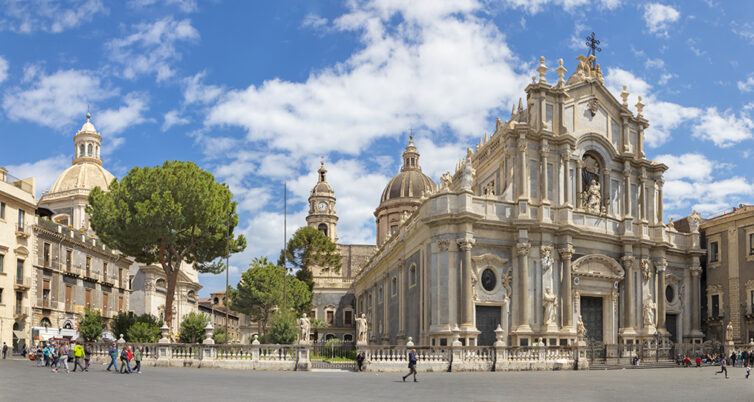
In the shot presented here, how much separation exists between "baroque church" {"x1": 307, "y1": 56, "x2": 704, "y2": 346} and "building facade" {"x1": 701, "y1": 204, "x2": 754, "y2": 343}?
149 centimetres

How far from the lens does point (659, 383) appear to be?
2566cm

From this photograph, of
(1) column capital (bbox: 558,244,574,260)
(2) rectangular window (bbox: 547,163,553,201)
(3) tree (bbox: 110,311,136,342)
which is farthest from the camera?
(2) rectangular window (bbox: 547,163,553,201)

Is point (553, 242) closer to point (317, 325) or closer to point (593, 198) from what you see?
point (593, 198)

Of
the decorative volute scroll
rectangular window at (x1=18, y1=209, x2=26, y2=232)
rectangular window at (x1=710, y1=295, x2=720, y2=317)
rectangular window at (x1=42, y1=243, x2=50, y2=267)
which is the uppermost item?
rectangular window at (x1=18, y1=209, x2=26, y2=232)

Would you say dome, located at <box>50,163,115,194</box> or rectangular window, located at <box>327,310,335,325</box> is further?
dome, located at <box>50,163,115,194</box>

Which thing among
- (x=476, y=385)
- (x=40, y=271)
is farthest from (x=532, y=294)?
(x=40, y=271)

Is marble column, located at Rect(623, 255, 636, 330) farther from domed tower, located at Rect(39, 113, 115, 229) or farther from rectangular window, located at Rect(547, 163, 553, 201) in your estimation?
domed tower, located at Rect(39, 113, 115, 229)

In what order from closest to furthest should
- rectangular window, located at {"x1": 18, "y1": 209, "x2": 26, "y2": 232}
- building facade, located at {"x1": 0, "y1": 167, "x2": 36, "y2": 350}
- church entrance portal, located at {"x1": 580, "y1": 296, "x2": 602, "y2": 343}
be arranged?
1. church entrance portal, located at {"x1": 580, "y1": 296, "x2": 602, "y2": 343}
2. building facade, located at {"x1": 0, "y1": 167, "x2": 36, "y2": 350}
3. rectangular window, located at {"x1": 18, "y1": 209, "x2": 26, "y2": 232}

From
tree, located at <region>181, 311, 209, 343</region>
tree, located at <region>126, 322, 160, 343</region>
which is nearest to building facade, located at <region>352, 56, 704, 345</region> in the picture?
tree, located at <region>181, 311, 209, 343</region>

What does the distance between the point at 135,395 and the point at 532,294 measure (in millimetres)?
26228

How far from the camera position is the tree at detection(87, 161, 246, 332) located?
40.0 meters

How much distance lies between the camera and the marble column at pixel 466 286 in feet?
124

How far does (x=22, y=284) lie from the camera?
48000mm

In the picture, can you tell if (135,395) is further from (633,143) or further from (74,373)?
(633,143)
